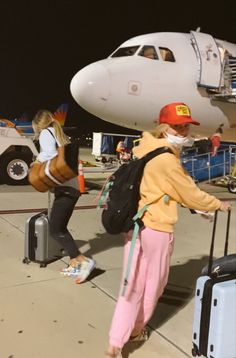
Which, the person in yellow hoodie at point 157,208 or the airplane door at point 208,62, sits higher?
the airplane door at point 208,62

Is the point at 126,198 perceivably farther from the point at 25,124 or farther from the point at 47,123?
the point at 25,124

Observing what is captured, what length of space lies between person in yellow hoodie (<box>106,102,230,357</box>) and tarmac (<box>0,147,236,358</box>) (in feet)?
1.12

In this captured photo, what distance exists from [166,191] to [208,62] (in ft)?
21.3

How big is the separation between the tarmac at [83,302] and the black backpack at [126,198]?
870 millimetres

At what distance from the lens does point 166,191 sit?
2670 millimetres

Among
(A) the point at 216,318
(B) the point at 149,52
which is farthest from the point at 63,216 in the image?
(B) the point at 149,52

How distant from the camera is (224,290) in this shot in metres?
2.49

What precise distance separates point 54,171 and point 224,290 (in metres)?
1.72

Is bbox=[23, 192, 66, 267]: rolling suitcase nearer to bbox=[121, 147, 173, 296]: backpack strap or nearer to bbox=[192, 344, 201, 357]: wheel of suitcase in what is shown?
bbox=[121, 147, 173, 296]: backpack strap

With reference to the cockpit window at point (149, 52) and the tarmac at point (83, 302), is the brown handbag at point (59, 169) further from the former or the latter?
the cockpit window at point (149, 52)

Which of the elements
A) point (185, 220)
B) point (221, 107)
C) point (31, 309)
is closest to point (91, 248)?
point (31, 309)

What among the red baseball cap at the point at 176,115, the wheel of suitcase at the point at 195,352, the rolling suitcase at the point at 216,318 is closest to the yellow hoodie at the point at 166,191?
the red baseball cap at the point at 176,115

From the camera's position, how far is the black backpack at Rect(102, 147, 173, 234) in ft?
8.77

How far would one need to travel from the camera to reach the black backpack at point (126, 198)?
267 cm
